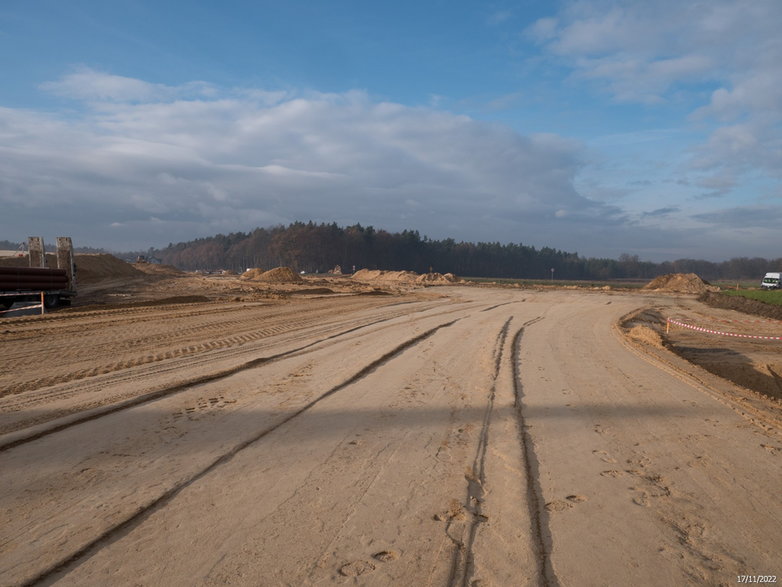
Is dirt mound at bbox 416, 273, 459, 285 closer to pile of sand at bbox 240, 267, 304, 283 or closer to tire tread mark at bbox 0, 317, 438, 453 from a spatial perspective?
pile of sand at bbox 240, 267, 304, 283

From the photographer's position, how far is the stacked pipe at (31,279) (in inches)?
683

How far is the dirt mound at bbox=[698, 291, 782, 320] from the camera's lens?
1094 inches

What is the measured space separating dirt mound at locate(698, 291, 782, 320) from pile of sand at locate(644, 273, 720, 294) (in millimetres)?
13923

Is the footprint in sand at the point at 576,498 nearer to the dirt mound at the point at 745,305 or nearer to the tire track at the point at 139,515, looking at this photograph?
the tire track at the point at 139,515

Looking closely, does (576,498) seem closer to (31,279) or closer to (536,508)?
(536,508)

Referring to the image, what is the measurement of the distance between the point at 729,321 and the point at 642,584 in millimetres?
26239

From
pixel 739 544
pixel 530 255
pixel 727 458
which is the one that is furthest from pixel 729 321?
pixel 530 255

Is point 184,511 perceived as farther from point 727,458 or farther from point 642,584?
point 727,458

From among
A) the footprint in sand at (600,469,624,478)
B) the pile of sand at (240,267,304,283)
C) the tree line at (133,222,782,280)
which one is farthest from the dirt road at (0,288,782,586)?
the tree line at (133,222,782,280)

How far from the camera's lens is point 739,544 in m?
3.33

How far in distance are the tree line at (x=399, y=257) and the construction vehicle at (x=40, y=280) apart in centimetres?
6940

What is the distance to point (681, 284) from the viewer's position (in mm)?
53344

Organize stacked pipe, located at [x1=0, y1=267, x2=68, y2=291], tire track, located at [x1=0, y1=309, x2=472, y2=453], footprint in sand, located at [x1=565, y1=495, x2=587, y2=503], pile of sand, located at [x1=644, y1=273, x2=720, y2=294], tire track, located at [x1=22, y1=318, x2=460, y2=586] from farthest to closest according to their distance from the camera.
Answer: pile of sand, located at [x1=644, y1=273, x2=720, y2=294], stacked pipe, located at [x1=0, y1=267, x2=68, y2=291], tire track, located at [x1=0, y1=309, x2=472, y2=453], footprint in sand, located at [x1=565, y1=495, x2=587, y2=503], tire track, located at [x1=22, y1=318, x2=460, y2=586]

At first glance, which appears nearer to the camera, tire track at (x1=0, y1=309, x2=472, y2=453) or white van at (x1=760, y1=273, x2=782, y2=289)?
tire track at (x1=0, y1=309, x2=472, y2=453)
